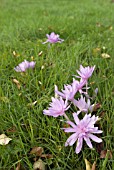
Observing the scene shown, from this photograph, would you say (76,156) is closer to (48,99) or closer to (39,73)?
(48,99)

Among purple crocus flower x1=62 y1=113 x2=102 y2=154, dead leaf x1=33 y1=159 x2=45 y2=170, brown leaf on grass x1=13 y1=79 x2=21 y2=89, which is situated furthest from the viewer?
brown leaf on grass x1=13 y1=79 x2=21 y2=89

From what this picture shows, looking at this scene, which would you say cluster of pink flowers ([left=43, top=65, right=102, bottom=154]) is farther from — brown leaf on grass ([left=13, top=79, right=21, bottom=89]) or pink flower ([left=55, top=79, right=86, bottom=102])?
brown leaf on grass ([left=13, top=79, right=21, bottom=89])

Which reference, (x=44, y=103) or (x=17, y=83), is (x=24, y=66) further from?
(x=44, y=103)

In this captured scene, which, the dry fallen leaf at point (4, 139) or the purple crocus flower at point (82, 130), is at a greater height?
the purple crocus flower at point (82, 130)

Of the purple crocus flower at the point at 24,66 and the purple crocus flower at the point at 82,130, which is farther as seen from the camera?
the purple crocus flower at the point at 24,66

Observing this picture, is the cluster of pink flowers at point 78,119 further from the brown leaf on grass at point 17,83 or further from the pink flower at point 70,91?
the brown leaf on grass at point 17,83

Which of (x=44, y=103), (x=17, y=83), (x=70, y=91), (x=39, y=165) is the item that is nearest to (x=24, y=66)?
(x=17, y=83)

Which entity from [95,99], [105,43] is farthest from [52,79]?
[105,43]

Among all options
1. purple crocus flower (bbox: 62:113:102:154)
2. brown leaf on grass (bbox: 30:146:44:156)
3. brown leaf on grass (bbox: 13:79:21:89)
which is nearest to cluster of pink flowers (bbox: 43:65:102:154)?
purple crocus flower (bbox: 62:113:102:154)

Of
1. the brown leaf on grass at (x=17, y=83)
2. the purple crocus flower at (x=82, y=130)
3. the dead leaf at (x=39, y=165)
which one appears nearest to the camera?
the purple crocus flower at (x=82, y=130)

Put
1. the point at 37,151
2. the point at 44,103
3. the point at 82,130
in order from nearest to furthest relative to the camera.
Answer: the point at 82,130 < the point at 37,151 < the point at 44,103

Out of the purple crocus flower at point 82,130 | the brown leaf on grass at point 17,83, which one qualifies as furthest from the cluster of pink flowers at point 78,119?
the brown leaf on grass at point 17,83
